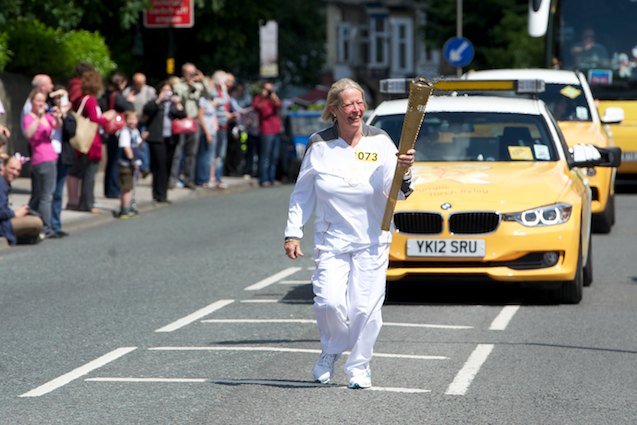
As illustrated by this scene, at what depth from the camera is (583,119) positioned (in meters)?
19.9

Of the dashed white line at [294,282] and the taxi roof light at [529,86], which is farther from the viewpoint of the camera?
the taxi roof light at [529,86]

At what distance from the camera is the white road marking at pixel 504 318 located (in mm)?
11641

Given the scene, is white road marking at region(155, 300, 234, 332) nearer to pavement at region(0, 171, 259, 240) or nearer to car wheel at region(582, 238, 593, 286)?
car wheel at region(582, 238, 593, 286)

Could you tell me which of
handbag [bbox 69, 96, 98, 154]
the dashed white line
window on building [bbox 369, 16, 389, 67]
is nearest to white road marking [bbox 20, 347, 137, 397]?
the dashed white line

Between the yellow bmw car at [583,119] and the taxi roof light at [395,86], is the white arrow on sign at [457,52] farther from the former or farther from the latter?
the taxi roof light at [395,86]

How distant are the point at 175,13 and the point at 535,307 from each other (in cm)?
1891

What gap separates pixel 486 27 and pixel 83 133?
4347cm

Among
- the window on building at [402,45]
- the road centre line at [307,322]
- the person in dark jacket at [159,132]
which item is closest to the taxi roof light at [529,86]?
the road centre line at [307,322]

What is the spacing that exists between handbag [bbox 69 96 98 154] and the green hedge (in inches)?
315

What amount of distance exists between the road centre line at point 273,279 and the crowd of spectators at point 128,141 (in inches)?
143

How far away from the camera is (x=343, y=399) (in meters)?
8.70

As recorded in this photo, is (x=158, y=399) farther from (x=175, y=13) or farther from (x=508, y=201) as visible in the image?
(x=175, y=13)

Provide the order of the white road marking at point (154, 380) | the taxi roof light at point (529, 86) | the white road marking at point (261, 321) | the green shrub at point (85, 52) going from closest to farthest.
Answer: the white road marking at point (154, 380)
the white road marking at point (261, 321)
the taxi roof light at point (529, 86)
the green shrub at point (85, 52)

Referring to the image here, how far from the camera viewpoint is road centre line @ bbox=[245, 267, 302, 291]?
1422 centimetres
